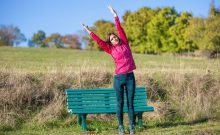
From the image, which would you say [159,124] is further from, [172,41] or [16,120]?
[172,41]

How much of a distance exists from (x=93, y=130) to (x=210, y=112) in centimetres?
370

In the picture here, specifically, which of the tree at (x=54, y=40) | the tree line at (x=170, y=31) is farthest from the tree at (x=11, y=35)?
the tree line at (x=170, y=31)

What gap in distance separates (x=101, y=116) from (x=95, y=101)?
0.96 m

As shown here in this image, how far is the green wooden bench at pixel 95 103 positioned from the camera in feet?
33.7

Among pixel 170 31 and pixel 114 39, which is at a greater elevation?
pixel 170 31

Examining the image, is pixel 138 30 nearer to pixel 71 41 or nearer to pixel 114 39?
pixel 71 41

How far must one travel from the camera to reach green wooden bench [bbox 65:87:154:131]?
10.3m

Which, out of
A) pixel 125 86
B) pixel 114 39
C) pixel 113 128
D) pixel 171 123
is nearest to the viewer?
pixel 114 39

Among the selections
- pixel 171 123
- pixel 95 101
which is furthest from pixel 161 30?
pixel 95 101

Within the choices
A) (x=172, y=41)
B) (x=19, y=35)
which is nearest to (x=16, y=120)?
(x=172, y=41)

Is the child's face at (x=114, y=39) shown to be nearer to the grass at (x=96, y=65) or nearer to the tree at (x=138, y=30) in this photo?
the grass at (x=96, y=65)

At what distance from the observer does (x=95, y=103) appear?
10.6 meters

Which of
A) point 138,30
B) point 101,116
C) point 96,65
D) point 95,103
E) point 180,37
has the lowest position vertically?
point 101,116

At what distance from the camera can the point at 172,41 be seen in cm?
6269
